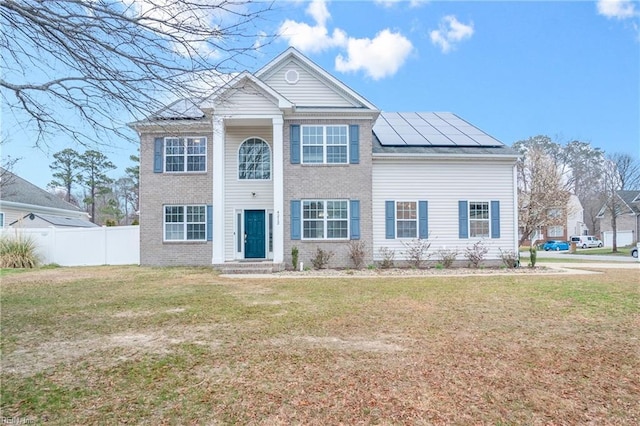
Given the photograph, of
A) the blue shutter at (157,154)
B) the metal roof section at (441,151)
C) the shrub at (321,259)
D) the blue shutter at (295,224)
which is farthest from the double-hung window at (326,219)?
the blue shutter at (157,154)

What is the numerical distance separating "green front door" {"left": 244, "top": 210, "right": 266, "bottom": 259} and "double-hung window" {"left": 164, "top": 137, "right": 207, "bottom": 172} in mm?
2805

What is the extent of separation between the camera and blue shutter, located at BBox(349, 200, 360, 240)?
14.3m

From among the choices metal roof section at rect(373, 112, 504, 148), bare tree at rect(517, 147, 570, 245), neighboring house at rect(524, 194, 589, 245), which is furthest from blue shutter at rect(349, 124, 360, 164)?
neighboring house at rect(524, 194, 589, 245)

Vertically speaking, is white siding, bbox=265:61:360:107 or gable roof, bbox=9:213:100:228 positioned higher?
white siding, bbox=265:61:360:107

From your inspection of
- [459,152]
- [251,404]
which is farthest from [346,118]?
[251,404]

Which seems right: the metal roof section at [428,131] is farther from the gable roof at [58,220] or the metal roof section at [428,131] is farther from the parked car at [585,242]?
the parked car at [585,242]

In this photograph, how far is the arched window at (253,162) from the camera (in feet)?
49.9

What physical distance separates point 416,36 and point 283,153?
356 inches

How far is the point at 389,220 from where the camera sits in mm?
14727

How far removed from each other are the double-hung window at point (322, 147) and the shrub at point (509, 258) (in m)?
7.63

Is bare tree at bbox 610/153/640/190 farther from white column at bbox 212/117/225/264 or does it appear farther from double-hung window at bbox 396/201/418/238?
white column at bbox 212/117/225/264

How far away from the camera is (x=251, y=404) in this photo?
316cm

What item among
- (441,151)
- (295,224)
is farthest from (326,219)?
(441,151)

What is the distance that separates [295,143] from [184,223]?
5714mm
